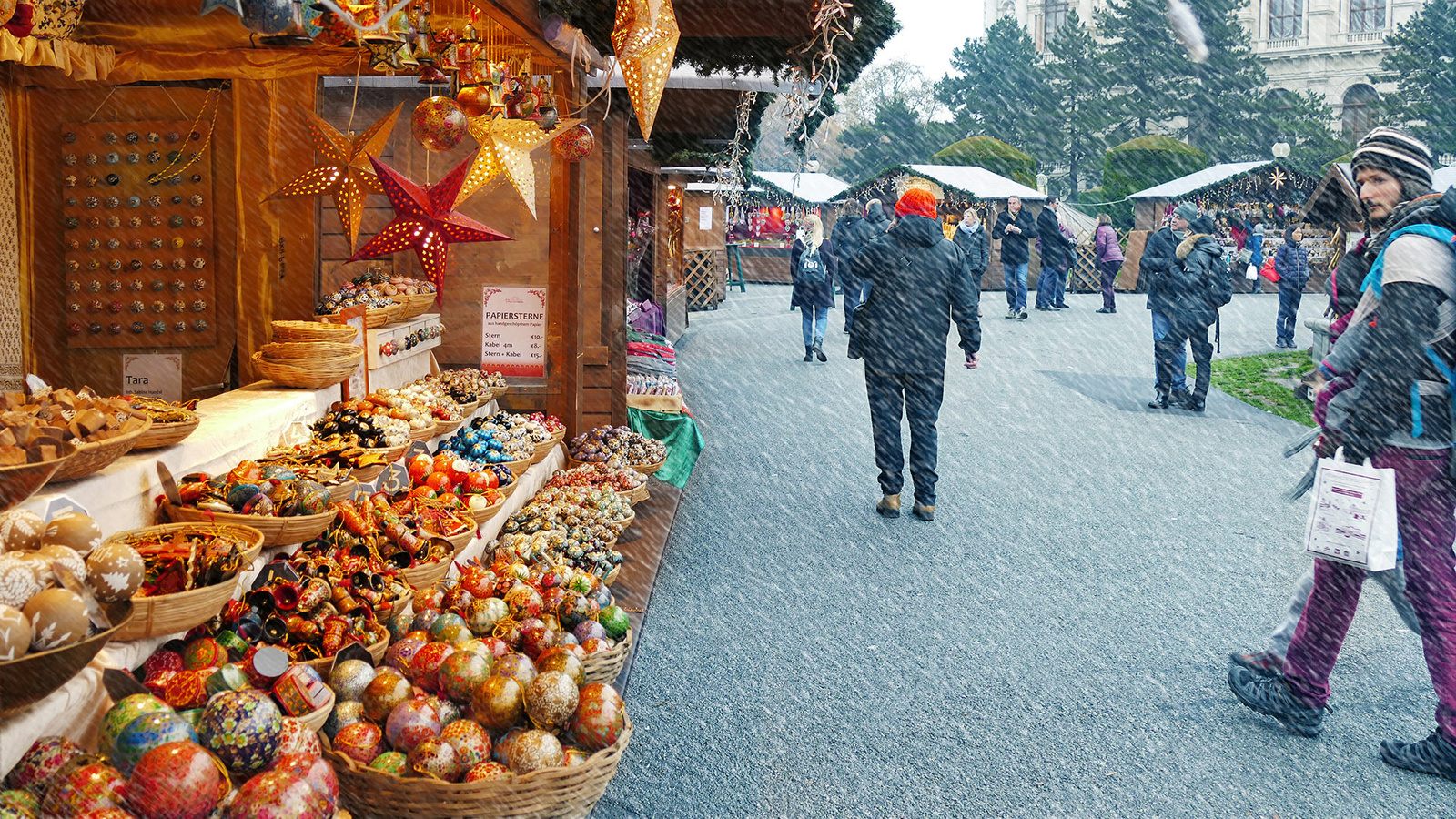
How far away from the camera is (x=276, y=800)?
2.09 m

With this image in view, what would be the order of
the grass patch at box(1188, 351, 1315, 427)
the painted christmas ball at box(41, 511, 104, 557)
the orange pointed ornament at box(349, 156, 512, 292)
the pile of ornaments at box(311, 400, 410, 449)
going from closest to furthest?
the painted christmas ball at box(41, 511, 104, 557), the pile of ornaments at box(311, 400, 410, 449), the orange pointed ornament at box(349, 156, 512, 292), the grass patch at box(1188, 351, 1315, 427)

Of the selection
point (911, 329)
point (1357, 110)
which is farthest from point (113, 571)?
point (1357, 110)

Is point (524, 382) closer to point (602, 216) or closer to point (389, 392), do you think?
point (602, 216)

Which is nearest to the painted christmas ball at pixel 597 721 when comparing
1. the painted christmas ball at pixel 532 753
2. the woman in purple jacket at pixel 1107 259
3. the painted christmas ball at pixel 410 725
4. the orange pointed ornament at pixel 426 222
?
the painted christmas ball at pixel 532 753

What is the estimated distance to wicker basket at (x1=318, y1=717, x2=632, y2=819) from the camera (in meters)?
2.52

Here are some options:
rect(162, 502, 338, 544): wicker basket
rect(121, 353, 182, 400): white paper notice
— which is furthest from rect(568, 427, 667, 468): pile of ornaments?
rect(162, 502, 338, 544): wicker basket

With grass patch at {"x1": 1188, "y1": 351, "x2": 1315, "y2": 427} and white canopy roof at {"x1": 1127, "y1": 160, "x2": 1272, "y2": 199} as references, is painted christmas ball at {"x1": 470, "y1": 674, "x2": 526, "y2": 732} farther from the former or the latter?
white canopy roof at {"x1": 1127, "y1": 160, "x2": 1272, "y2": 199}

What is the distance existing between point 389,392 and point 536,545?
3.29 feet

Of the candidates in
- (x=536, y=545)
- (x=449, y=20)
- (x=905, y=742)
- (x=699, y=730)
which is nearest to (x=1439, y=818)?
(x=905, y=742)

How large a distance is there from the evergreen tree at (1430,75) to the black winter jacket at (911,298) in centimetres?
3931

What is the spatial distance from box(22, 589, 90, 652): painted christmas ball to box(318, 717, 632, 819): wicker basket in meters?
0.73

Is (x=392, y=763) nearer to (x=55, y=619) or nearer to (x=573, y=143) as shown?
(x=55, y=619)

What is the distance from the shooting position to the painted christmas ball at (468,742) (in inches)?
104

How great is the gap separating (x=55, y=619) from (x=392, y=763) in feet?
2.87
